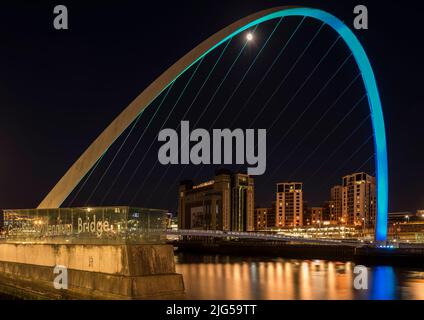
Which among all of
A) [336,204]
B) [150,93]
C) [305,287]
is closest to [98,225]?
[150,93]

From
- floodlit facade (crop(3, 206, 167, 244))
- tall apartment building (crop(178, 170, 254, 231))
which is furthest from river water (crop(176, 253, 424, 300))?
tall apartment building (crop(178, 170, 254, 231))

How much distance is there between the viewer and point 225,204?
118 metres

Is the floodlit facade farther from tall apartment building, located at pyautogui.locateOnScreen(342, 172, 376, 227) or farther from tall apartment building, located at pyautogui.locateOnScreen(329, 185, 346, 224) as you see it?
tall apartment building, located at pyautogui.locateOnScreen(329, 185, 346, 224)

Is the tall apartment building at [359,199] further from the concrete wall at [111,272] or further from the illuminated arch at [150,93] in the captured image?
the concrete wall at [111,272]

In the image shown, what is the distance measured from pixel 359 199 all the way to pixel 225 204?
1346 inches

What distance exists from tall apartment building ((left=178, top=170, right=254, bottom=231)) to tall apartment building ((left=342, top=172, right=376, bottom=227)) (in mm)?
24412

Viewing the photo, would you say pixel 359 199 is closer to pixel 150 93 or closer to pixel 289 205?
pixel 289 205

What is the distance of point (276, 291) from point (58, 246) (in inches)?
438

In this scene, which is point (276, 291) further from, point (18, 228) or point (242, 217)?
point (242, 217)

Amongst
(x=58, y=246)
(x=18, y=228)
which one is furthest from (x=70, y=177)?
(x=58, y=246)

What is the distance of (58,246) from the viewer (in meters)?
13.1

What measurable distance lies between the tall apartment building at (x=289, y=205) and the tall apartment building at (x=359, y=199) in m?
17.2

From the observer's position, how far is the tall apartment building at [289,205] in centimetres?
15112
